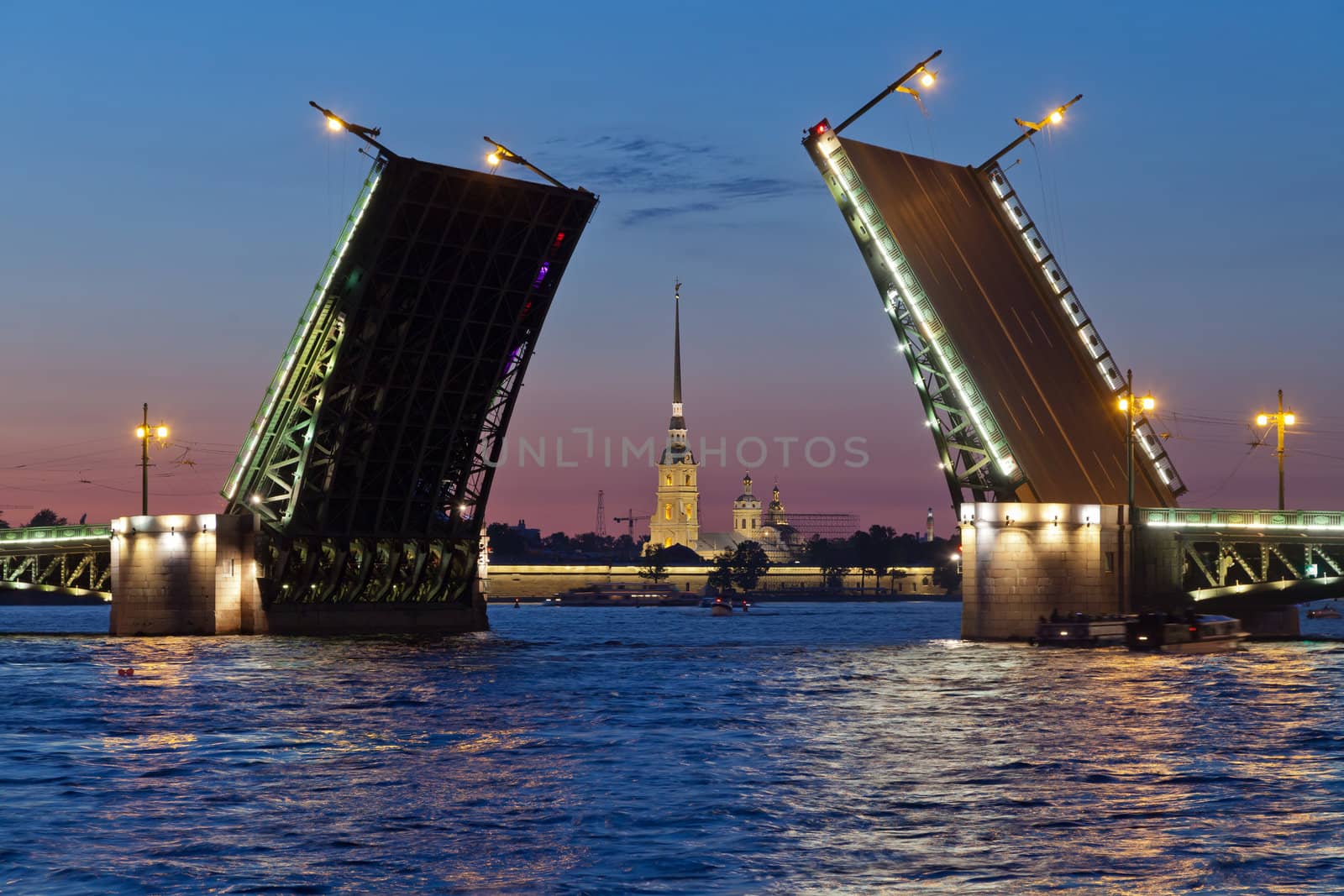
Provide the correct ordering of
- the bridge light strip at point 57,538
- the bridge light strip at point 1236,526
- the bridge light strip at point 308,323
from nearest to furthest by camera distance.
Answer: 1. the bridge light strip at point 308,323
2. the bridge light strip at point 1236,526
3. the bridge light strip at point 57,538

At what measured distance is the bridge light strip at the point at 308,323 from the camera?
53562 millimetres

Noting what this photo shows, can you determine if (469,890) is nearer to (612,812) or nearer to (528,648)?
(612,812)

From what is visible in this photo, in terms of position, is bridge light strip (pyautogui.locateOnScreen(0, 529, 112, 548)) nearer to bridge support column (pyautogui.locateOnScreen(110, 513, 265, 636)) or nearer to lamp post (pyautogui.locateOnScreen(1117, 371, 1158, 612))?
bridge support column (pyautogui.locateOnScreen(110, 513, 265, 636))

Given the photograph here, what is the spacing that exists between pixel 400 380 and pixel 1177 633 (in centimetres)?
2684

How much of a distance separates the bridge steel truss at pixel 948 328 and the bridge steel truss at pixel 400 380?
352 inches

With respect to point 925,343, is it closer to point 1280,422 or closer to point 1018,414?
point 1018,414

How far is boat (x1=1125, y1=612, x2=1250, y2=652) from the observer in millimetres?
59438

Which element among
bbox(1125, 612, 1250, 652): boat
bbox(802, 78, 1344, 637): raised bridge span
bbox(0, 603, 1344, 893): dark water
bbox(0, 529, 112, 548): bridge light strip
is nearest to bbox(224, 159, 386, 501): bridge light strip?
bbox(0, 529, 112, 548): bridge light strip

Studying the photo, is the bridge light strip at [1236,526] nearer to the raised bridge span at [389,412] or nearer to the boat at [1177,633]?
the boat at [1177,633]

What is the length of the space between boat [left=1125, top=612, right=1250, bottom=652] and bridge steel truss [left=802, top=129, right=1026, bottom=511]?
20.2 feet

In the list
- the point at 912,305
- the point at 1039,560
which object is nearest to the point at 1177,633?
the point at 1039,560

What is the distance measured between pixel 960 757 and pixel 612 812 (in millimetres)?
7805

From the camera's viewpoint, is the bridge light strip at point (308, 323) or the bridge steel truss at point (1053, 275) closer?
the bridge light strip at point (308, 323)

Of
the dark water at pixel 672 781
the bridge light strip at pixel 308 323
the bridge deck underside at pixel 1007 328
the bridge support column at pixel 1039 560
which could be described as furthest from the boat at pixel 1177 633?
the bridge light strip at pixel 308 323
